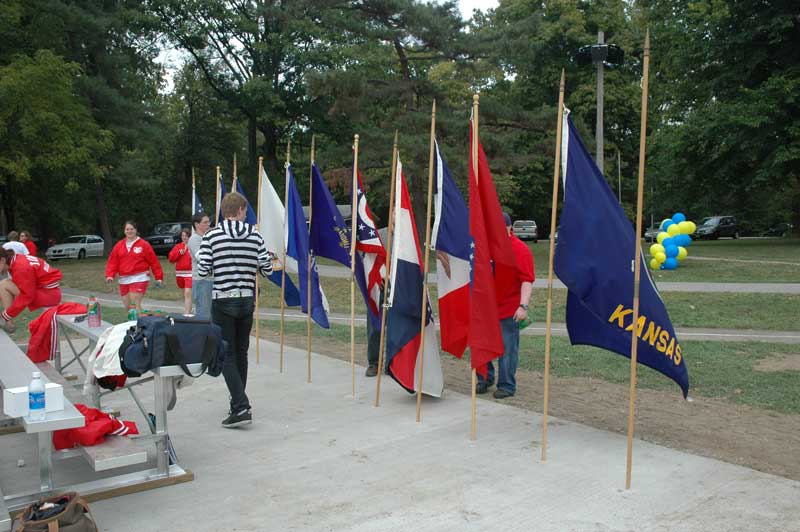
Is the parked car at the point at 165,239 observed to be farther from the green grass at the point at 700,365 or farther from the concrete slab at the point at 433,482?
the concrete slab at the point at 433,482

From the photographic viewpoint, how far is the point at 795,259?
78.6 ft

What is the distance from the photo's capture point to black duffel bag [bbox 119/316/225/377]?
4.63 m

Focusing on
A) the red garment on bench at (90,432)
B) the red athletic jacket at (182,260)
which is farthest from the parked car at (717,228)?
the red garment on bench at (90,432)

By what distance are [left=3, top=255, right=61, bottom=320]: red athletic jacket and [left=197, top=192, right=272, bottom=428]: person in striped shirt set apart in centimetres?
282

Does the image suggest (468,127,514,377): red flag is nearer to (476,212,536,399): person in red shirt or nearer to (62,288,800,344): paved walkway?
(476,212,536,399): person in red shirt

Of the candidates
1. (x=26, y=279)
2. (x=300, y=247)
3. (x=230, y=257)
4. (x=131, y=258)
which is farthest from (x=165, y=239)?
(x=230, y=257)

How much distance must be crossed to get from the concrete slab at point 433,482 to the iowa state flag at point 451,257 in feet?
2.48

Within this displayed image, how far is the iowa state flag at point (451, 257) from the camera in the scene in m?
6.02

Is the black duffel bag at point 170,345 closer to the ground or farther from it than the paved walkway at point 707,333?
farther from it

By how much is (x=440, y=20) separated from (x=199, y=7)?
56.4 feet

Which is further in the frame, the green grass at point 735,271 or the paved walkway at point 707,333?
the green grass at point 735,271

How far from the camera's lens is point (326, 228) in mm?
7859

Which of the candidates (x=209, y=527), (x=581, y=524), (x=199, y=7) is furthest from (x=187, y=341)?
(x=199, y=7)

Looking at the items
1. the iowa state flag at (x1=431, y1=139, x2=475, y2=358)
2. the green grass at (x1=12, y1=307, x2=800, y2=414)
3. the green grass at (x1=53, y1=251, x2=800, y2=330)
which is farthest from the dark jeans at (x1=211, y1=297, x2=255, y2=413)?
the green grass at (x1=53, y1=251, x2=800, y2=330)
